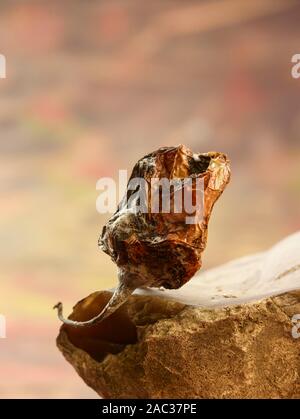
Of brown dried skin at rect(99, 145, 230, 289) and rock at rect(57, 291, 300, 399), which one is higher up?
brown dried skin at rect(99, 145, 230, 289)

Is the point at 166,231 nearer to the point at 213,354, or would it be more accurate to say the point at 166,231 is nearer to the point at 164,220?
the point at 164,220

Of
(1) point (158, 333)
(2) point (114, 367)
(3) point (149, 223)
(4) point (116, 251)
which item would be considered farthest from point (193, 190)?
(2) point (114, 367)

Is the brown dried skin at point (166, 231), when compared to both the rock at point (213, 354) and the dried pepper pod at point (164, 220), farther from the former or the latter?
the rock at point (213, 354)

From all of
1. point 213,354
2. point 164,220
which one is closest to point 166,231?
point 164,220

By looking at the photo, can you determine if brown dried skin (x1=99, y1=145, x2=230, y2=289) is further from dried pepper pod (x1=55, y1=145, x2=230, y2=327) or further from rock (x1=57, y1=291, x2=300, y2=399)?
rock (x1=57, y1=291, x2=300, y2=399)

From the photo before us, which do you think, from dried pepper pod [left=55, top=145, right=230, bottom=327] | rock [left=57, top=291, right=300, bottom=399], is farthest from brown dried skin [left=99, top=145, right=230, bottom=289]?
rock [left=57, top=291, right=300, bottom=399]
